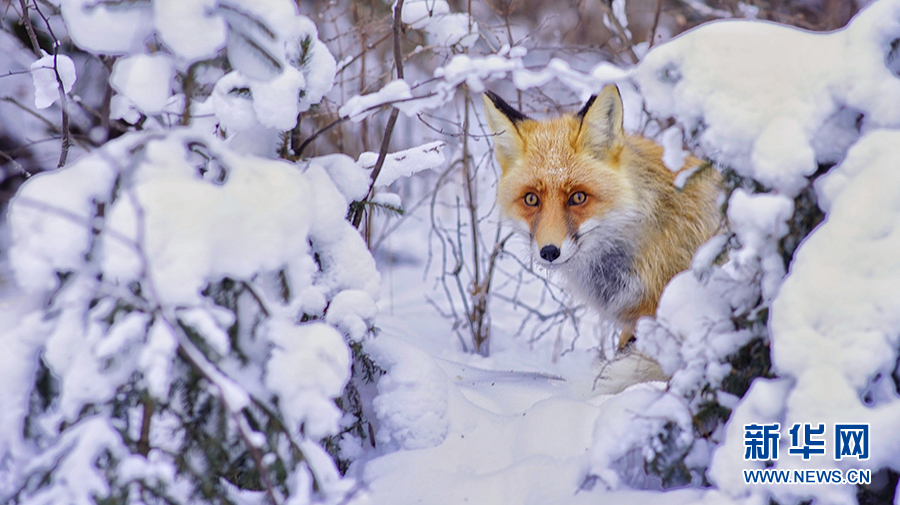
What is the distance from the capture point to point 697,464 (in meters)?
1.74

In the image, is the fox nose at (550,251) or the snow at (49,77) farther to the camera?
the fox nose at (550,251)

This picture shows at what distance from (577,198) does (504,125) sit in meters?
0.51

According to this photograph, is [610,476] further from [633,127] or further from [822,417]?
[633,127]

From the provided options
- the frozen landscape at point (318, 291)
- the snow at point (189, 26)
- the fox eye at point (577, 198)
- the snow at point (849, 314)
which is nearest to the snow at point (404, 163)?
the frozen landscape at point (318, 291)

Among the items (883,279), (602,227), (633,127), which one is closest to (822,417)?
(883,279)

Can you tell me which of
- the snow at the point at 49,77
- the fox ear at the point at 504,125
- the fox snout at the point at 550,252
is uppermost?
the snow at the point at 49,77

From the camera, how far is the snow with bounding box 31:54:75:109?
2.40 m

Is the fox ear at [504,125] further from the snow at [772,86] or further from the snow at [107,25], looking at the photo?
the snow at [107,25]

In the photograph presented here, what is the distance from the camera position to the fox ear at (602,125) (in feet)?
9.43

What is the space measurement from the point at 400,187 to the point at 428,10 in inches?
125

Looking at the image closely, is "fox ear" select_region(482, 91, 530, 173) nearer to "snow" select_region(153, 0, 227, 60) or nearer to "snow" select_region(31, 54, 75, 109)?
"snow" select_region(153, 0, 227, 60)

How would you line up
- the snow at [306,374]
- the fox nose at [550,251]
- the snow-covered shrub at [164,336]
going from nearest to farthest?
1. the snow-covered shrub at [164,336]
2. the snow at [306,374]
3. the fox nose at [550,251]

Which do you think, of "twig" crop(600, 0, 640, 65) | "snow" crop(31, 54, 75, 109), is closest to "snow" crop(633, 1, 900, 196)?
"snow" crop(31, 54, 75, 109)

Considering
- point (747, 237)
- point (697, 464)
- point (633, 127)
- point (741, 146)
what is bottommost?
point (633, 127)
